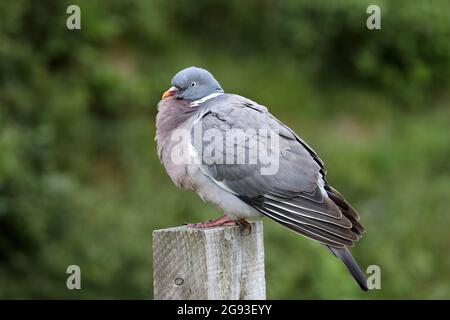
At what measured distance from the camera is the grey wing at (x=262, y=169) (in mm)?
4371

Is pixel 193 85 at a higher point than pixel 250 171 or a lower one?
higher

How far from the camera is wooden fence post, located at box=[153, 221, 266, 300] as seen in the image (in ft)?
11.3

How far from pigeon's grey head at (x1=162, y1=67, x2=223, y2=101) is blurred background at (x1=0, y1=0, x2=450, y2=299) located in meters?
2.78

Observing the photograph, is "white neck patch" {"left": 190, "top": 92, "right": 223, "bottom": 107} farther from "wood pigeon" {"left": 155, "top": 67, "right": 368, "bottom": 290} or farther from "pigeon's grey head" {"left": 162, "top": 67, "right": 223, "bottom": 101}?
"wood pigeon" {"left": 155, "top": 67, "right": 368, "bottom": 290}

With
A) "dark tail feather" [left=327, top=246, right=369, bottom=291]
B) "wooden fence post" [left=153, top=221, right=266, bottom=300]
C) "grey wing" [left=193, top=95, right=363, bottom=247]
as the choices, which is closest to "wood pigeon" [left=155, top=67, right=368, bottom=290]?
"grey wing" [left=193, top=95, right=363, bottom=247]

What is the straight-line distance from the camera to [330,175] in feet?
31.3

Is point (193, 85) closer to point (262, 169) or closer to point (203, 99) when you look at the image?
point (203, 99)

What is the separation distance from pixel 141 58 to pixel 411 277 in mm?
4518

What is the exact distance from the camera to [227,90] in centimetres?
999

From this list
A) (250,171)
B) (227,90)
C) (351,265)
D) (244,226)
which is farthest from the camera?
(227,90)

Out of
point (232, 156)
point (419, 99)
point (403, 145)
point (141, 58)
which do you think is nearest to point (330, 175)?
point (403, 145)

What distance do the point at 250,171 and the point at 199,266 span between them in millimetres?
1119

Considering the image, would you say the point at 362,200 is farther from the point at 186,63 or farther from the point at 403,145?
the point at 186,63

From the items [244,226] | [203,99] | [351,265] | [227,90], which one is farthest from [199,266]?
[227,90]
